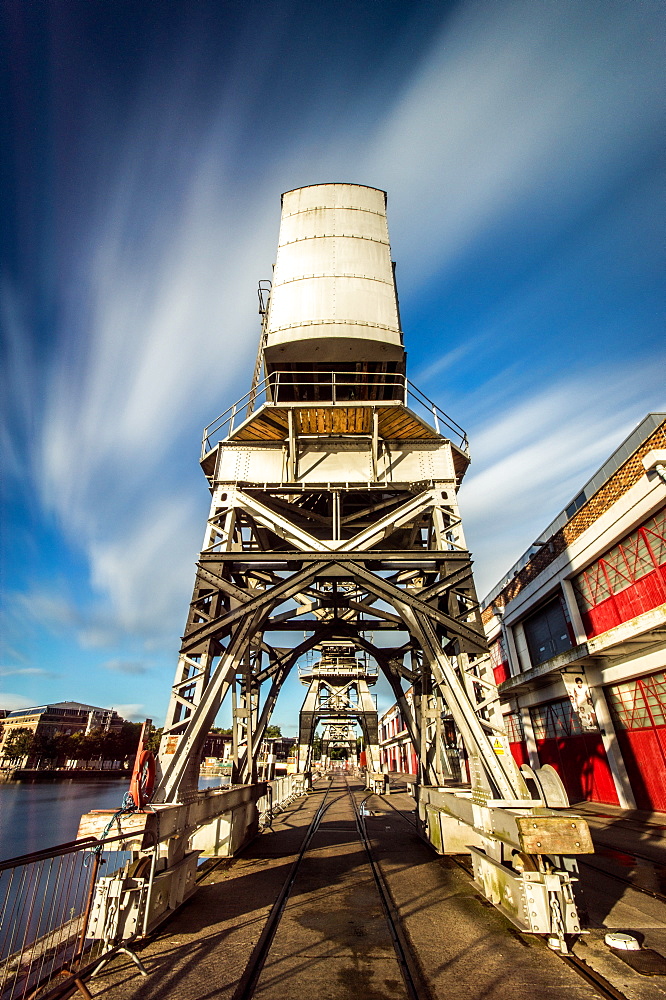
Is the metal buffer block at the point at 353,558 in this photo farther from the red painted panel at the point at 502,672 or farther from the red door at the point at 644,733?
the red painted panel at the point at 502,672

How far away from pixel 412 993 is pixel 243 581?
357 inches

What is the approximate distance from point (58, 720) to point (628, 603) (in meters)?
146

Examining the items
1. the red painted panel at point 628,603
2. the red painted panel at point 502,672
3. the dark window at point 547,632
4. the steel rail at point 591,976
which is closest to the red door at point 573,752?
the dark window at point 547,632

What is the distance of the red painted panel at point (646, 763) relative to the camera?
13.9 m

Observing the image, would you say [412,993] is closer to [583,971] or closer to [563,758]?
[583,971]

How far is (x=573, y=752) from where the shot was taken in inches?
749

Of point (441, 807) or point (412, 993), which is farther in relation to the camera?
point (441, 807)

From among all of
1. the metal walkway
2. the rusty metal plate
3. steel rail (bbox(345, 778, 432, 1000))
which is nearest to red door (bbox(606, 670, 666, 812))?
the metal walkway

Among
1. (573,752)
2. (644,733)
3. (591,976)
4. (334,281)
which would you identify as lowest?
(591,976)

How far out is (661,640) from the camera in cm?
1348

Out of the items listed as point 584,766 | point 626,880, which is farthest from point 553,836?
point 584,766

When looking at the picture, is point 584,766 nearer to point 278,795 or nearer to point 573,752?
point 573,752

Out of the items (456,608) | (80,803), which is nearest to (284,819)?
(456,608)

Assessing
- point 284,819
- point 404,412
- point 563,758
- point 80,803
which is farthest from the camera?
point 80,803
